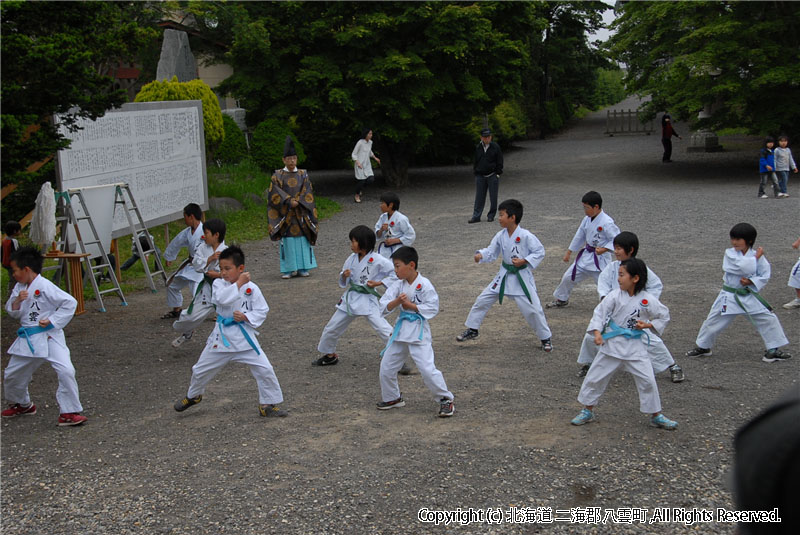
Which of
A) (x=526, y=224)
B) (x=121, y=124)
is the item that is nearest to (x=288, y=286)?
(x=121, y=124)

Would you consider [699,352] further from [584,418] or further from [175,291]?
[175,291]

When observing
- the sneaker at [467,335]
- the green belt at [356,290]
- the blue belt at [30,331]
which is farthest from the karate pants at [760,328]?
the blue belt at [30,331]

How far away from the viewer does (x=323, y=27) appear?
18750 millimetres

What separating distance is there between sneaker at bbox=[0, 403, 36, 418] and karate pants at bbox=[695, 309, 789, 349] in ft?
19.9

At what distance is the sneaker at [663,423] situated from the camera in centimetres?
547

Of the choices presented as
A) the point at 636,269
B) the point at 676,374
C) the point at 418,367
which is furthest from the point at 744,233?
the point at 418,367

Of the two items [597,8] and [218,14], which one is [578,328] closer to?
[218,14]

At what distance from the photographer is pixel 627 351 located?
18.3ft

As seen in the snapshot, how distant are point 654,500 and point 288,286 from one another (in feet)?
24.3

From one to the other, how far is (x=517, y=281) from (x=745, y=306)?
84.4 inches

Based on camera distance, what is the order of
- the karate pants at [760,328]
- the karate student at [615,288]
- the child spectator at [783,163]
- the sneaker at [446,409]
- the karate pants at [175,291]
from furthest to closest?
the child spectator at [783,163] < the karate pants at [175,291] < the karate pants at [760,328] < the karate student at [615,288] < the sneaker at [446,409]

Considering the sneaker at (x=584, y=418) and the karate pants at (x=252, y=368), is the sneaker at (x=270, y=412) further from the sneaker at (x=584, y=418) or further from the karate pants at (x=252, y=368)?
the sneaker at (x=584, y=418)

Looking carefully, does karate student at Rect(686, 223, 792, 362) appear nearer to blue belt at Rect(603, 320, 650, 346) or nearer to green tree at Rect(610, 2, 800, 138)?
blue belt at Rect(603, 320, 650, 346)

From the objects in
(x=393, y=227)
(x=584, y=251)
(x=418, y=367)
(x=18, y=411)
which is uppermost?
(x=393, y=227)
